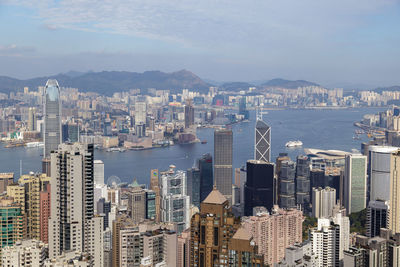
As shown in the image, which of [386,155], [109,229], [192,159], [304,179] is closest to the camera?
[109,229]

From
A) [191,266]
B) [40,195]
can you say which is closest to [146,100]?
[40,195]

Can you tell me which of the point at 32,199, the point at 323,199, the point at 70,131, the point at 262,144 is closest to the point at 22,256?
the point at 32,199

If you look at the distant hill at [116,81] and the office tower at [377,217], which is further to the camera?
the distant hill at [116,81]

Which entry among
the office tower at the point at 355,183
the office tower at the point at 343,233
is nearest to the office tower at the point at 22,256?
the office tower at the point at 343,233

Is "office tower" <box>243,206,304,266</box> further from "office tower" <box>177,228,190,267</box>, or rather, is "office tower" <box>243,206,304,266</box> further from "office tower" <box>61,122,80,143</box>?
"office tower" <box>61,122,80,143</box>

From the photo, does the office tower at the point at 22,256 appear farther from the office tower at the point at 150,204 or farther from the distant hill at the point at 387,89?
the distant hill at the point at 387,89

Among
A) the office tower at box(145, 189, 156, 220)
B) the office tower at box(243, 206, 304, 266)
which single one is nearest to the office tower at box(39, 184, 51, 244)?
the office tower at box(243, 206, 304, 266)

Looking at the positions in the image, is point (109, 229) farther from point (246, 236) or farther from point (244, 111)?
point (244, 111)
